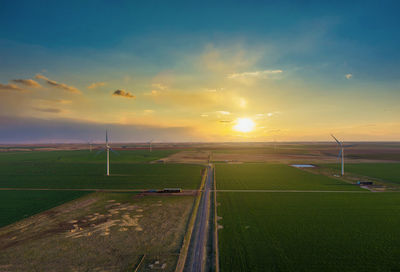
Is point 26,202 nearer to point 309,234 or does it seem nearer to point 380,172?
point 309,234

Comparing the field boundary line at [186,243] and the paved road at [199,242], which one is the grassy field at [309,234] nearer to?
the paved road at [199,242]

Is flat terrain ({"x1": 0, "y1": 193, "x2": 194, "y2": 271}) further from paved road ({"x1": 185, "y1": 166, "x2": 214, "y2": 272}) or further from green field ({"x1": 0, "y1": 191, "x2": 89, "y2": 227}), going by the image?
green field ({"x1": 0, "y1": 191, "x2": 89, "y2": 227})

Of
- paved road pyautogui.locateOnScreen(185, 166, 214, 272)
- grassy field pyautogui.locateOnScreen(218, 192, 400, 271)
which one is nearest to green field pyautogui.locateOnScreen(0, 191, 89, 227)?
paved road pyautogui.locateOnScreen(185, 166, 214, 272)

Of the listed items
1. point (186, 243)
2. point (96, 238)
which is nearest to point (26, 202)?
point (96, 238)

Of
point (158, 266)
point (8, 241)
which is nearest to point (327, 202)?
point (158, 266)

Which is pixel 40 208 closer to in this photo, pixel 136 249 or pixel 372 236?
pixel 136 249
